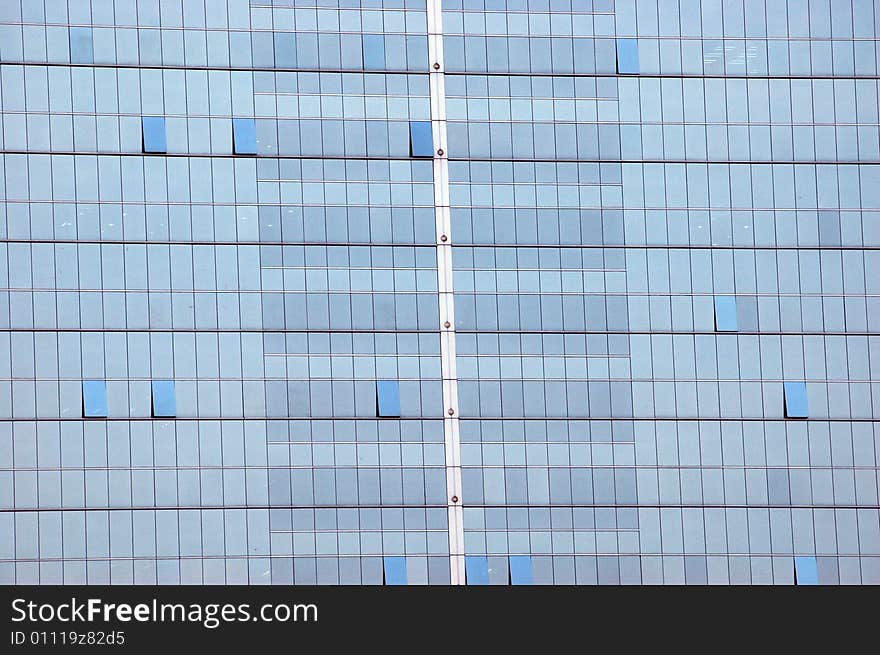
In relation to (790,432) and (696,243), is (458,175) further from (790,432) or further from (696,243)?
(790,432)

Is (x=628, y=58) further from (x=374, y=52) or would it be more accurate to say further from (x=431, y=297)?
(x=431, y=297)

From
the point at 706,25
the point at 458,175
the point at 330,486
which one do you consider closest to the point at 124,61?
the point at 458,175

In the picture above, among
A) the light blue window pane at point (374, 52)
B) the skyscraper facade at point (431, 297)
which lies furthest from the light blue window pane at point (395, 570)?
the light blue window pane at point (374, 52)

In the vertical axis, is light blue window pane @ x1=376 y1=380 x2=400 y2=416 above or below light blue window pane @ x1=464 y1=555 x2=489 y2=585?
above

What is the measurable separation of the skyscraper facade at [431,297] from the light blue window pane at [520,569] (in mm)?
44

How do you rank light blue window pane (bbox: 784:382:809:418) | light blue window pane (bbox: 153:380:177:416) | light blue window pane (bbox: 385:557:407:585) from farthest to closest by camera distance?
light blue window pane (bbox: 784:382:809:418) → light blue window pane (bbox: 153:380:177:416) → light blue window pane (bbox: 385:557:407:585)

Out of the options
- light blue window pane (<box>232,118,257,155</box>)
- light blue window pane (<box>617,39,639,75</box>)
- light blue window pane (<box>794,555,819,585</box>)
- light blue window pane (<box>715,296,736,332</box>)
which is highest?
light blue window pane (<box>617,39,639,75</box>)

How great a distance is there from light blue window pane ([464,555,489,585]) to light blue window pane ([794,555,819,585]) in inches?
241

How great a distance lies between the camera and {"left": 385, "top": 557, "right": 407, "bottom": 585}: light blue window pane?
35844 mm

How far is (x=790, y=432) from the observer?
1448 inches

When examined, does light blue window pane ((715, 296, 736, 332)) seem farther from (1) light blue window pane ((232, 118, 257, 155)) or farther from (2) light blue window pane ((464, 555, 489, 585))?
(1) light blue window pane ((232, 118, 257, 155))

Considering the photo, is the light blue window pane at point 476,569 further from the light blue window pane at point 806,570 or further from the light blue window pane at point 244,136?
the light blue window pane at point 244,136

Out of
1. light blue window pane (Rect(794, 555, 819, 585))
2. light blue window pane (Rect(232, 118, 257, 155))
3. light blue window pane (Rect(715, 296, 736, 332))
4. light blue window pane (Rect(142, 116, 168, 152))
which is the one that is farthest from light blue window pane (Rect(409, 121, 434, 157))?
light blue window pane (Rect(794, 555, 819, 585))

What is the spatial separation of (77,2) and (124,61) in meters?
1.47
